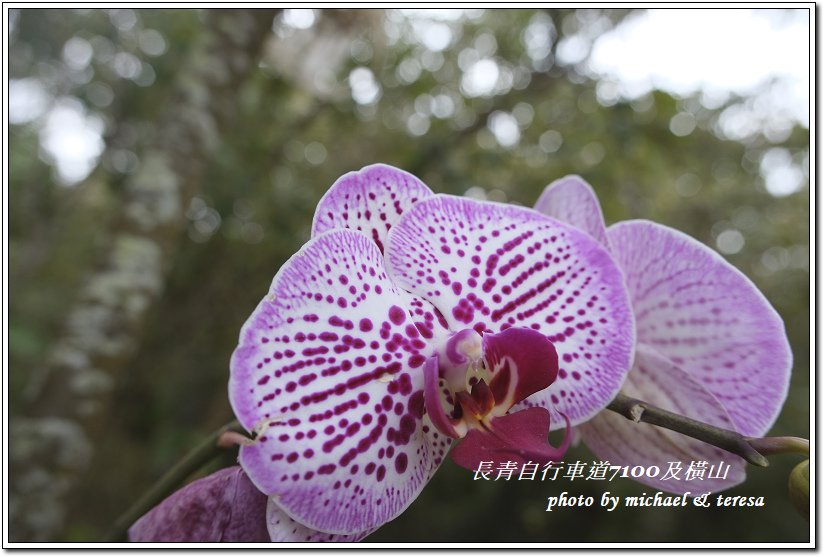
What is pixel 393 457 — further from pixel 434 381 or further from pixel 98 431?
pixel 98 431

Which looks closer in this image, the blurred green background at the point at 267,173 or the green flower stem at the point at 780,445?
the green flower stem at the point at 780,445

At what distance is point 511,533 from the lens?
4.10ft

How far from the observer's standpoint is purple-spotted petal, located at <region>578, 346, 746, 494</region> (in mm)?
295

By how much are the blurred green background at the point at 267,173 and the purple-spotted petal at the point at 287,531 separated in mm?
634

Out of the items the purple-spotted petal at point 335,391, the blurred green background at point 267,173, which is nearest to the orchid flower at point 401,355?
the purple-spotted petal at point 335,391

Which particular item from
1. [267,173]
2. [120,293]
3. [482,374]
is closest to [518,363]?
[482,374]

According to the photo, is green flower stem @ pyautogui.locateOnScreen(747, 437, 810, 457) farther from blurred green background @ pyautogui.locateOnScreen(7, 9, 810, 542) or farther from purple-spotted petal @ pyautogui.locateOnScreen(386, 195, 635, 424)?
blurred green background @ pyautogui.locateOnScreen(7, 9, 810, 542)

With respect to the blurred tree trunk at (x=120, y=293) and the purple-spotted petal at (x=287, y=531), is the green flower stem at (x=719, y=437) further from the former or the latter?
the blurred tree trunk at (x=120, y=293)

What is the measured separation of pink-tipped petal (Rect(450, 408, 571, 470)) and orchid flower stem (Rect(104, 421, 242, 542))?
0.31ft

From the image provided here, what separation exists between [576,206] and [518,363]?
0.36 ft

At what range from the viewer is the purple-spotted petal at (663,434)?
0.30 metres

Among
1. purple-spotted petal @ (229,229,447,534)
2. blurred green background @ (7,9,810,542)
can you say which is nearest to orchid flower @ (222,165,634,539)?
purple-spotted petal @ (229,229,447,534)

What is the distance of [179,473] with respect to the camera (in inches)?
11.1
